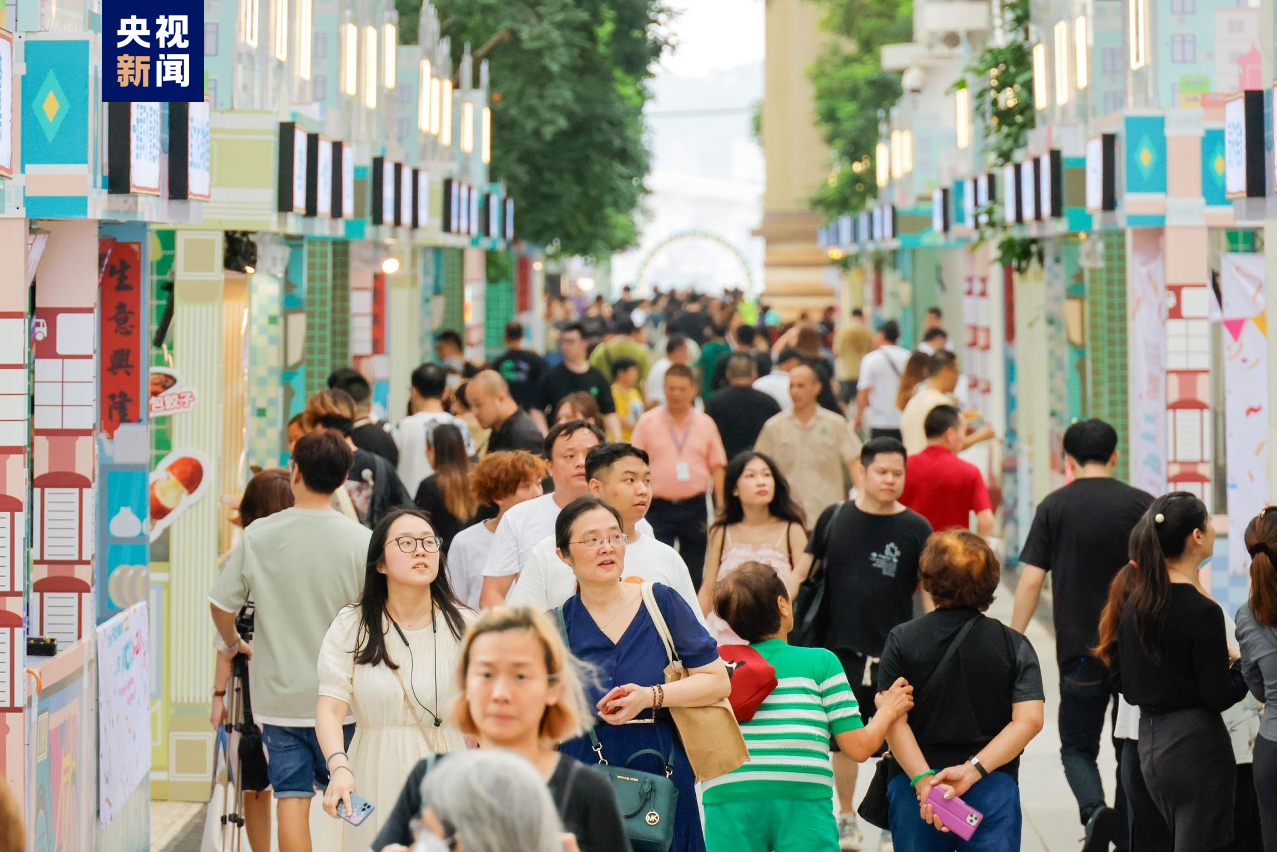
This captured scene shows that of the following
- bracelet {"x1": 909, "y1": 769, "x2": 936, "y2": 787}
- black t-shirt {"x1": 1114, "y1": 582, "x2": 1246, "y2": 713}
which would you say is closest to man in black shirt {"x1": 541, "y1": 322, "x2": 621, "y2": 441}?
black t-shirt {"x1": 1114, "y1": 582, "x2": 1246, "y2": 713}

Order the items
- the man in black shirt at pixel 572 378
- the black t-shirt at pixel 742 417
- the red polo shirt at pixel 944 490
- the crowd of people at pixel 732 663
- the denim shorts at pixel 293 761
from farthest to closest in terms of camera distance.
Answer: the man in black shirt at pixel 572 378 → the black t-shirt at pixel 742 417 → the red polo shirt at pixel 944 490 → the denim shorts at pixel 293 761 → the crowd of people at pixel 732 663

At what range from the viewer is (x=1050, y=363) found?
590 inches

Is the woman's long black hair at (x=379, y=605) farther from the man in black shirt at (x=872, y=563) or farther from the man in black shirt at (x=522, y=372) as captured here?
the man in black shirt at (x=522, y=372)

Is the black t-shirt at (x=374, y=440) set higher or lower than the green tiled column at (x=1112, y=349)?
lower

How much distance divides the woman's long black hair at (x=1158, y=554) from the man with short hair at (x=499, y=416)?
15.6 ft

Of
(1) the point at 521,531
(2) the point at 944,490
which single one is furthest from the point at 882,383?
(1) the point at 521,531

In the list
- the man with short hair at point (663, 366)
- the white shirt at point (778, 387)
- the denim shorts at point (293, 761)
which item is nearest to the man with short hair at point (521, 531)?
the denim shorts at point (293, 761)

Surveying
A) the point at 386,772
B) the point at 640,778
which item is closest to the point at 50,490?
the point at 386,772

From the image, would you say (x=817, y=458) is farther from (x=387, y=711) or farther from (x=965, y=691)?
(x=387, y=711)

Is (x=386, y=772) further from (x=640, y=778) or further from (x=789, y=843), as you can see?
(x=789, y=843)

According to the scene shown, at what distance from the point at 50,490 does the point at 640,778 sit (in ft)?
9.52

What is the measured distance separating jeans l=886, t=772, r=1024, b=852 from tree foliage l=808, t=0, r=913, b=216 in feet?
87.9

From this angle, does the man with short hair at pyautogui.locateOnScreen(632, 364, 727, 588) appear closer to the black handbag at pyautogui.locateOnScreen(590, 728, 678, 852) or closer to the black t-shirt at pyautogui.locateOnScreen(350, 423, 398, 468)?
Answer: the black t-shirt at pyautogui.locateOnScreen(350, 423, 398, 468)

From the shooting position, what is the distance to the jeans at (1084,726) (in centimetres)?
794
